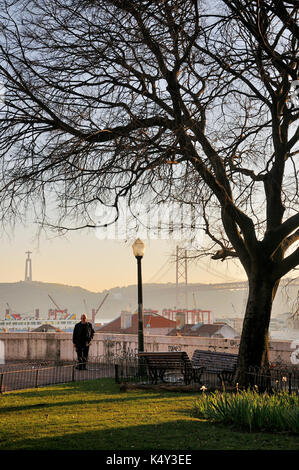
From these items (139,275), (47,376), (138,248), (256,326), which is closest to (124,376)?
(47,376)

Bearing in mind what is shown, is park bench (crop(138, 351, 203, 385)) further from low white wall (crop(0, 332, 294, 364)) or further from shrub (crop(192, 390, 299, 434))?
low white wall (crop(0, 332, 294, 364))

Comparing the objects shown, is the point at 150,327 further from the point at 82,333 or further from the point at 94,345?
the point at 82,333

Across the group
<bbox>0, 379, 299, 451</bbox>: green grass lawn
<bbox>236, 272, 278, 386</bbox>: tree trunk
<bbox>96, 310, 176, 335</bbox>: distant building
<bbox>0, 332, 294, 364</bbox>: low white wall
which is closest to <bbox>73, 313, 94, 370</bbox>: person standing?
<bbox>0, 332, 294, 364</bbox>: low white wall

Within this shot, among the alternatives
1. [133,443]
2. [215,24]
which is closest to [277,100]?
[215,24]

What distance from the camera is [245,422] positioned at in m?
7.68

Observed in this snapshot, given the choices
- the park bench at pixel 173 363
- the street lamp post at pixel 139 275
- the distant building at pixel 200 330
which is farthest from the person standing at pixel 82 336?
the distant building at pixel 200 330

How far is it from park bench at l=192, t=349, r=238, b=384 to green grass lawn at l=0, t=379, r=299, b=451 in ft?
5.95

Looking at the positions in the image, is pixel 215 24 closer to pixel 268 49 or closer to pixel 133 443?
pixel 268 49

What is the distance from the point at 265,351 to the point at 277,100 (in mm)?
5657

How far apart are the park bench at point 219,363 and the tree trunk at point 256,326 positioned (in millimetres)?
789

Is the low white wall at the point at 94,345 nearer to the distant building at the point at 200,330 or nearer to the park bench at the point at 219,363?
the park bench at the point at 219,363

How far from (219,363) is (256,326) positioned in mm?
1712

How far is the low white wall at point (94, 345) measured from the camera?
1812 centimetres

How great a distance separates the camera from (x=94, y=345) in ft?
63.3
